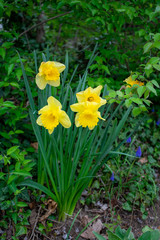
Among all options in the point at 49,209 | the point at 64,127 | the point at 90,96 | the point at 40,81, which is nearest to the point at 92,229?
the point at 49,209

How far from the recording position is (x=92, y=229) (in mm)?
1723

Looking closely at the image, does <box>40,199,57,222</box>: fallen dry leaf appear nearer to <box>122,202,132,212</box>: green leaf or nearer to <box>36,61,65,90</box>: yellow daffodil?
<box>122,202,132,212</box>: green leaf

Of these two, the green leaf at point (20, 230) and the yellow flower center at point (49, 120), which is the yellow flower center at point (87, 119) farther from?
the green leaf at point (20, 230)

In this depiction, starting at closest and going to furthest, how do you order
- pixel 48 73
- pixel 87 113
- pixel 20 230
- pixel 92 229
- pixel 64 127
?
pixel 87 113
pixel 48 73
pixel 20 230
pixel 64 127
pixel 92 229

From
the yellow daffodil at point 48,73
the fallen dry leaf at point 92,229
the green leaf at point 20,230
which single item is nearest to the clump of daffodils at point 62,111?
the yellow daffodil at point 48,73

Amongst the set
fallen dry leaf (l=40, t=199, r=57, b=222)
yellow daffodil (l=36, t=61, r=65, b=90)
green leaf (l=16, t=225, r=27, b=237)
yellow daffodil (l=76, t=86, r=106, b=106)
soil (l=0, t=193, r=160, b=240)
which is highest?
yellow daffodil (l=36, t=61, r=65, b=90)

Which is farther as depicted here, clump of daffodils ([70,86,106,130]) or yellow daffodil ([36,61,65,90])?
yellow daffodil ([36,61,65,90])

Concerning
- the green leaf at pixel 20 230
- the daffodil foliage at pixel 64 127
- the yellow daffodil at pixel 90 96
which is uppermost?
the yellow daffodil at pixel 90 96

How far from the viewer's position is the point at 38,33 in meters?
3.41

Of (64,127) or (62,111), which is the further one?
(64,127)

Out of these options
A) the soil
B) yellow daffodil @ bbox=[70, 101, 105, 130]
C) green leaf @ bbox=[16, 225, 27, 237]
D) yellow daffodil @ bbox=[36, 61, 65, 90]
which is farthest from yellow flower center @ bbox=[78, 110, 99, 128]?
green leaf @ bbox=[16, 225, 27, 237]

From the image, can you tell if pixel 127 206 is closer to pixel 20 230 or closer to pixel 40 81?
pixel 20 230

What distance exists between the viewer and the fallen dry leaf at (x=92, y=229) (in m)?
1.67

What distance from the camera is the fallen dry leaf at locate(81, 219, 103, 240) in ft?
5.49
